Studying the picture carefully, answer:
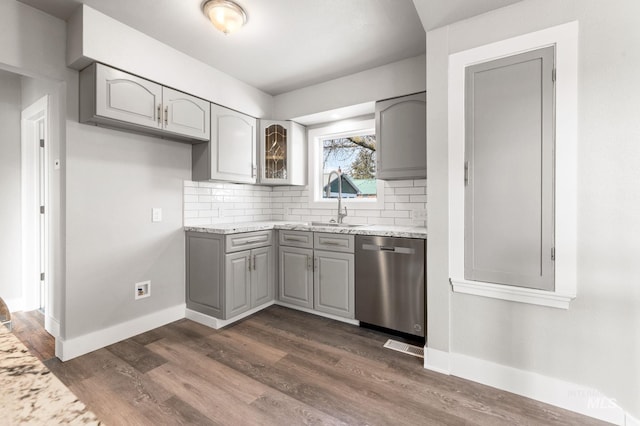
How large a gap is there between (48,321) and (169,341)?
1173mm

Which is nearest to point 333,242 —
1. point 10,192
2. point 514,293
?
point 514,293

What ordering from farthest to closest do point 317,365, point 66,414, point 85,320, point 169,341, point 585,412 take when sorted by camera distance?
Result: 1. point 169,341
2. point 85,320
3. point 317,365
4. point 585,412
5. point 66,414

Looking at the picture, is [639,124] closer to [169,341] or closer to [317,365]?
[317,365]

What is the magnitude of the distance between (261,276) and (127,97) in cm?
196

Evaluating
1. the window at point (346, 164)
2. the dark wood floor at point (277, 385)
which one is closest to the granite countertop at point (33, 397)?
the dark wood floor at point (277, 385)

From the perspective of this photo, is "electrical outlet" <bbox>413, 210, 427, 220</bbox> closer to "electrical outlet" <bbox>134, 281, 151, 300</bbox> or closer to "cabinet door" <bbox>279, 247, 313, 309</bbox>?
"cabinet door" <bbox>279, 247, 313, 309</bbox>

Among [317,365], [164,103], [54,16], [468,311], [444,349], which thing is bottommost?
[317,365]

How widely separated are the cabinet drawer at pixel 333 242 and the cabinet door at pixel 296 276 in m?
0.14

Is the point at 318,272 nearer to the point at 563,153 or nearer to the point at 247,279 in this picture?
the point at 247,279

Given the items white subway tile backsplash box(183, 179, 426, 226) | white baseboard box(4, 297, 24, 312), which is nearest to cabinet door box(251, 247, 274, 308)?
white subway tile backsplash box(183, 179, 426, 226)

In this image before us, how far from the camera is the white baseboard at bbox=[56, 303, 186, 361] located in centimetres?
226

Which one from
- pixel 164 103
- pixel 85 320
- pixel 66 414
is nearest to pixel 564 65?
pixel 66 414

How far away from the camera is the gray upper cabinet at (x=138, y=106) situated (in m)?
2.20

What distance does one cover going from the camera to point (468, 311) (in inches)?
78.9
